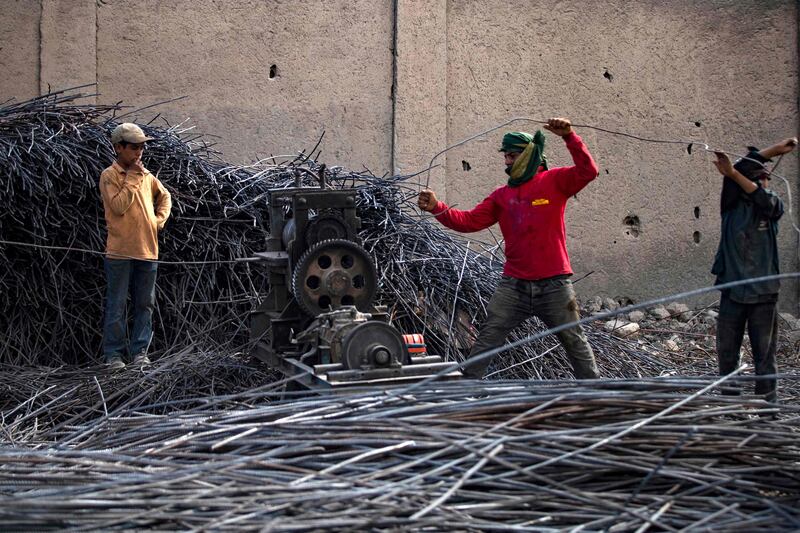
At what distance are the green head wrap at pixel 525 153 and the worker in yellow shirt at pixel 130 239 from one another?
2734 millimetres

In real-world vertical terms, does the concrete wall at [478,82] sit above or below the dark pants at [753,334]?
above

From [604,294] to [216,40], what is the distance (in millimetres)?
4758

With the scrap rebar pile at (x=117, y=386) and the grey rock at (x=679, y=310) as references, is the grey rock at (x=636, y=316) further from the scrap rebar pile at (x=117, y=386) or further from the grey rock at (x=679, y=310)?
the scrap rebar pile at (x=117, y=386)

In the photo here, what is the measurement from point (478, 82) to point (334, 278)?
15.9ft

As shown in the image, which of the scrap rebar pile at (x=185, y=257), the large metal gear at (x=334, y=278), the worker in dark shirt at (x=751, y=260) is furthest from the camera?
the scrap rebar pile at (x=185, y=257)

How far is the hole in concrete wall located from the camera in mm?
9953

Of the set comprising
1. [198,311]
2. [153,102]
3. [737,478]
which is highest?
[153,102]

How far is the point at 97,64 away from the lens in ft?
27.6

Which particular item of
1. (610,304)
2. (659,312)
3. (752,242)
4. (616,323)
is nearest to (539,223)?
(752,242)

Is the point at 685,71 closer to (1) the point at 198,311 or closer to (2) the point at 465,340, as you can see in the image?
(2) the point at 465,340

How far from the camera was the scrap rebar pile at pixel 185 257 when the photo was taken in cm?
702

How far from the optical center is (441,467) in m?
3.49

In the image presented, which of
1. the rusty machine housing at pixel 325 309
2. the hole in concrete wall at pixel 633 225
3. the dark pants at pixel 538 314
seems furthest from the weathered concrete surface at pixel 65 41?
the hole in concrete wall at pixel 633 225

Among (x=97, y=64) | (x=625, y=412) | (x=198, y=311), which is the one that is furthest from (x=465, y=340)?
(x=97, y=64)
